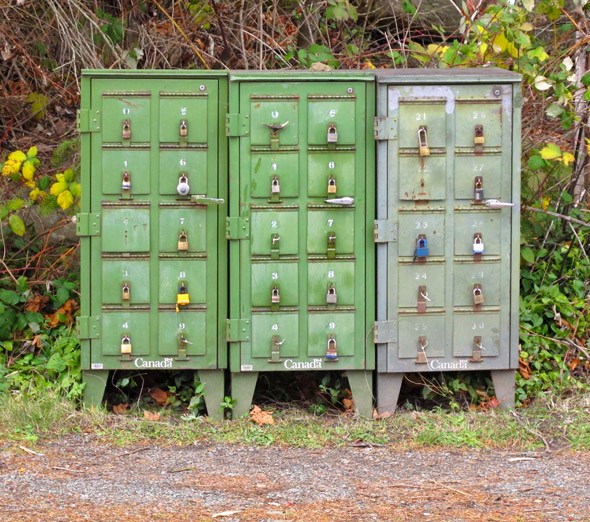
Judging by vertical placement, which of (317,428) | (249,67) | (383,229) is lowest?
(317,428)

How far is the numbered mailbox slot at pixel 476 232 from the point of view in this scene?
20.9 ft

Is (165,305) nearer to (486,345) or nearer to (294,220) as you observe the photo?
(294,220)

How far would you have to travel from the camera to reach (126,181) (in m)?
6.29

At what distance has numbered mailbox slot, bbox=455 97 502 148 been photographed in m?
6.31

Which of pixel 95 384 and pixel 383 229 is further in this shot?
pixel 95 384

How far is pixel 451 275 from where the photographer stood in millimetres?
6430

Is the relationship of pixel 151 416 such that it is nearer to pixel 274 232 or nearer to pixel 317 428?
pixel 317 428

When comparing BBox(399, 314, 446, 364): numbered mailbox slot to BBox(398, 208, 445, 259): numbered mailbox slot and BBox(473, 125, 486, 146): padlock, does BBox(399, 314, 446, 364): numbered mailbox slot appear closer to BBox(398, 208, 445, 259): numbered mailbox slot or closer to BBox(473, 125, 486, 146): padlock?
BBox(398, 208, 445, 259): numbered mailbox slot

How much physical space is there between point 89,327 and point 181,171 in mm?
1059

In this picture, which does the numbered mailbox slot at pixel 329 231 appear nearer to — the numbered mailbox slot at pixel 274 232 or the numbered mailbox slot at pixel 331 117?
the numbered mailbox slot at pixel 274 232

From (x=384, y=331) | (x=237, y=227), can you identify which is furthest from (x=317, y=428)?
(x=237, y=227)

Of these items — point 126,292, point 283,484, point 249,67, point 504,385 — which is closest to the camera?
point 283,484

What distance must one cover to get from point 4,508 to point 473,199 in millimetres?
3125

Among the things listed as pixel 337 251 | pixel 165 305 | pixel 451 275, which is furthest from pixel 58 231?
pixel 451 275
